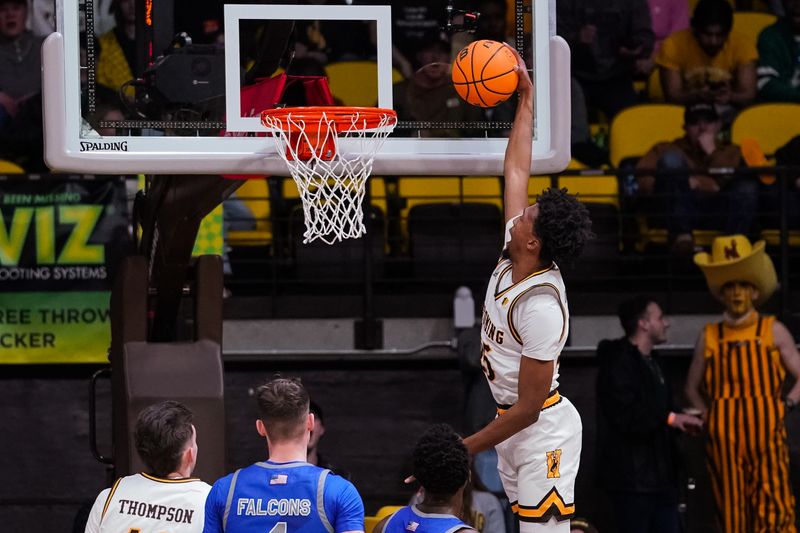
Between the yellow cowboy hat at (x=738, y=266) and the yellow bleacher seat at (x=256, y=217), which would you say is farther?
the yellow bleacher seat at (x=256, y=217)

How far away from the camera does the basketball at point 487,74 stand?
215 inches

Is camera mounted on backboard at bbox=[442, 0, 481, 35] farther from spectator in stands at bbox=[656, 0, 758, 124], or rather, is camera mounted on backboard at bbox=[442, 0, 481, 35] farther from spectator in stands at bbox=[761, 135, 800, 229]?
spectator in stands at bbox=[656, 0, 758, 124]

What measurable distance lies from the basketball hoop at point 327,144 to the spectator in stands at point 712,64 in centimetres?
568

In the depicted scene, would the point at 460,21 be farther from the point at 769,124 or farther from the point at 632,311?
the point at 769,124

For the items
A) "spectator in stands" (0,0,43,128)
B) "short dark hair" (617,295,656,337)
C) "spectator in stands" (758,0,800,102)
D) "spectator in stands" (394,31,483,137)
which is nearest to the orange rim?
"spectator in stands" (394,31,483,137)

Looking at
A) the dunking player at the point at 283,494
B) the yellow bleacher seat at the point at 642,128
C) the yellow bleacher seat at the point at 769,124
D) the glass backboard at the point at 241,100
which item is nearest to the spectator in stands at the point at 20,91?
the glass backboard at the point at 241,100

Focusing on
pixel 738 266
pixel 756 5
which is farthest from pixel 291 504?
pixel 756 5

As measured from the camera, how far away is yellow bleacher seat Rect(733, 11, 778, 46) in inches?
449

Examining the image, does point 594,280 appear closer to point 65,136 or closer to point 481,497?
point 481,497

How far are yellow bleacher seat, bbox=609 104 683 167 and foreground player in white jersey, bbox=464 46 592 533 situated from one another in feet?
16.9

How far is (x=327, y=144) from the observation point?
5746 mm

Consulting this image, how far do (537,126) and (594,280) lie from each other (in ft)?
13.4

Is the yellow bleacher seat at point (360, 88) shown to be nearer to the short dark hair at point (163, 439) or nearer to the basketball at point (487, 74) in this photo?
the basketball at point (487, 74)

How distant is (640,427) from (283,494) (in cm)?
420
